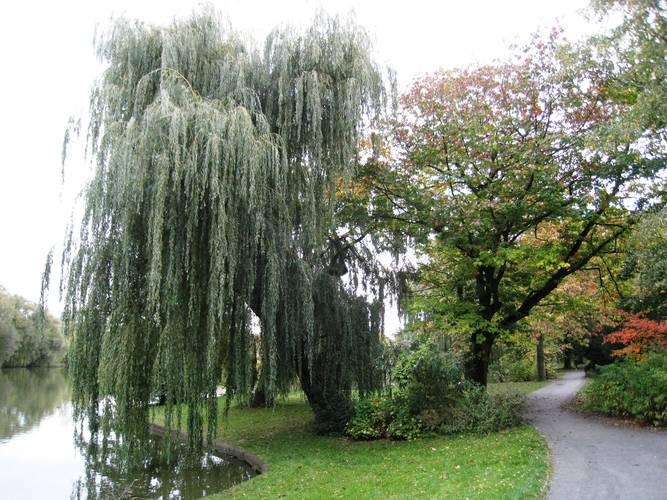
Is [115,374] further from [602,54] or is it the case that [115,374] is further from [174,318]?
[602,54]

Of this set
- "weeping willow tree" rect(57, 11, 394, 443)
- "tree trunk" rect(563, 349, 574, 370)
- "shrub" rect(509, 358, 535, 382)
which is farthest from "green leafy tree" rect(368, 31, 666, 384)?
"tree trunk" rect(563, 349, 574, 370)

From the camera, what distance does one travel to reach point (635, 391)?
10898 millimetres

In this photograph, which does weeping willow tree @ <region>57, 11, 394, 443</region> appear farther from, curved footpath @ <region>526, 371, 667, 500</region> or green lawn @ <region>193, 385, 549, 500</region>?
curved footpath @ <region>526, 371, 667, 500</region>

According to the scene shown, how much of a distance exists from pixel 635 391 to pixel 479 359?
4218 millimetres

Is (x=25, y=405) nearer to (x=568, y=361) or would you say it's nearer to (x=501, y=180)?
(x=501, y=180)

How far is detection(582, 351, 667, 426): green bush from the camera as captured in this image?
10.1 m

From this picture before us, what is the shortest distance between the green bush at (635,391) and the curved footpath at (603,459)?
1.50 ft

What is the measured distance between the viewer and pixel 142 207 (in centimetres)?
875

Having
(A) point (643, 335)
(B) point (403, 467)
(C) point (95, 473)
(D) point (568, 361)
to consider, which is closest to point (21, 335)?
(C) point (95, 473)

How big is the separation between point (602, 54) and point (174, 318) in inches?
332

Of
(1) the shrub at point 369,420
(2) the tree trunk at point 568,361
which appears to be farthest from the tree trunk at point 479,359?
(2) the tree trunk at point 568,361

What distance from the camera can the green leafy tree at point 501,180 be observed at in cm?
1184

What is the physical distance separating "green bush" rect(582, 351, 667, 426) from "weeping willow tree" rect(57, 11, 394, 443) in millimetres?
6940

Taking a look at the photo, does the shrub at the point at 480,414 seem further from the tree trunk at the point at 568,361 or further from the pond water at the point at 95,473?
the tree trunk at the point at 568,361
